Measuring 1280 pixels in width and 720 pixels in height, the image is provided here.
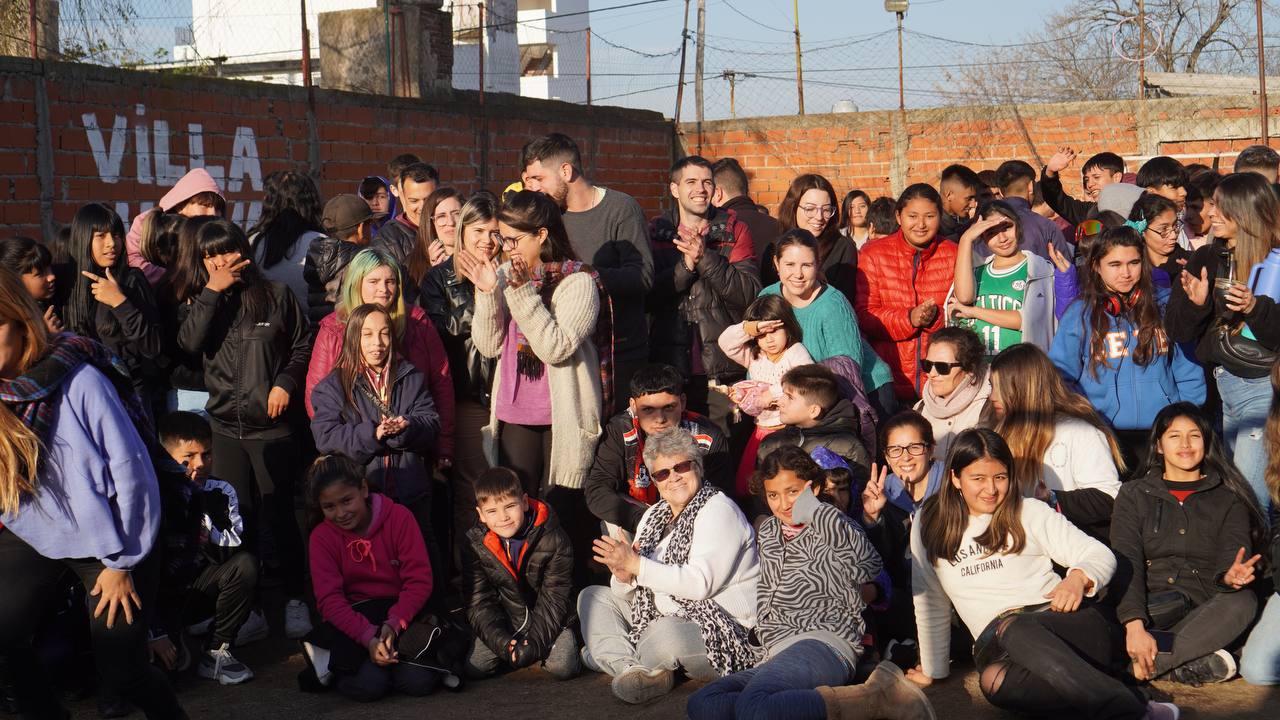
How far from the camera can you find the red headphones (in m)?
6.05

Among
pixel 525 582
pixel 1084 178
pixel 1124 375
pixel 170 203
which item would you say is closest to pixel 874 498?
pixel 1124 375

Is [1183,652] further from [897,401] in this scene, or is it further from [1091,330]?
[897,401]

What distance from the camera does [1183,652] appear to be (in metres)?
5.10

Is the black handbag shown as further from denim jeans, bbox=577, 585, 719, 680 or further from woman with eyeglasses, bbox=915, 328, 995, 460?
denim jeans, bbox=577, 585, 719, 680

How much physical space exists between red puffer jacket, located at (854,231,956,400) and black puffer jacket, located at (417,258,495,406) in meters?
2.12

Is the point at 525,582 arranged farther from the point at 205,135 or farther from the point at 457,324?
the point at 205,135

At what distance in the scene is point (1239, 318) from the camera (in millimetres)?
5844

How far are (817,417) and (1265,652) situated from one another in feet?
6.77

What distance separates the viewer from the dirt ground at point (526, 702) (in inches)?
192

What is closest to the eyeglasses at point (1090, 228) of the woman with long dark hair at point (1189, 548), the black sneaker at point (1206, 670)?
the woman with long dark hair at point (1189, 548)

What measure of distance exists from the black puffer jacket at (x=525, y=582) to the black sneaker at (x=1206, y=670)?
2.50 m

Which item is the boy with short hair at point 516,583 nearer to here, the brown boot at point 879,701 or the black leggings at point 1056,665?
the brown boot at point 879,701

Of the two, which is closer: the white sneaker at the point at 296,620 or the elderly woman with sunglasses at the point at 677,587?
the elderly woman with sunglasses at the point at 677,587

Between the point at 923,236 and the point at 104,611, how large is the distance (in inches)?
178
